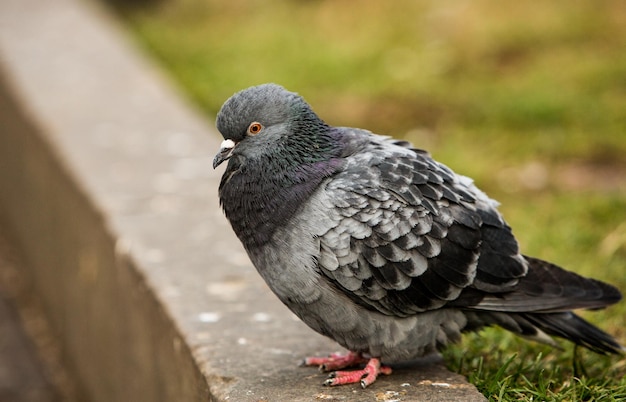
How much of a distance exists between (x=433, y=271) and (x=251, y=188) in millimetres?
726

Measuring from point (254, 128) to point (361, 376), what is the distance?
3.27ft

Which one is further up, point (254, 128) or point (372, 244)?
point (254, 128)

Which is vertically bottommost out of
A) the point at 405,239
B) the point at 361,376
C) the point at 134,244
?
the point at 361,376

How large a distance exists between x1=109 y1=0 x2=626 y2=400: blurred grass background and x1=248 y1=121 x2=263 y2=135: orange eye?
3.98 feet

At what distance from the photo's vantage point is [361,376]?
370 centimetres

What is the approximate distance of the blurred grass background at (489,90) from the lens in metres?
4.47

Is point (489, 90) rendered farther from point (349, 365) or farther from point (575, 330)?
point (349, 365)

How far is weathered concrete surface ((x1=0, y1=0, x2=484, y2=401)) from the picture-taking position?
12.9 ft

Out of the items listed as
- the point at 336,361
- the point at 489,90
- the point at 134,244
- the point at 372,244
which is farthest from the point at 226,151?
the point at 489,90

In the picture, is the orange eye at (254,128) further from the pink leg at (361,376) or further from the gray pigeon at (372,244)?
the pink leg at (361,376)

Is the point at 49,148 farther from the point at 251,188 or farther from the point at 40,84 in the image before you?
the point at 251,188

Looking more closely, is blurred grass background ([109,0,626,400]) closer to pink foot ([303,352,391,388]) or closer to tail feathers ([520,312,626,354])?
tail feathers ([520,312,626,354])

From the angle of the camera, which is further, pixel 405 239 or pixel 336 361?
pixel 336 361

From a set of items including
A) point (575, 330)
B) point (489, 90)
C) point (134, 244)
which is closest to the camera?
point (575, 330)
